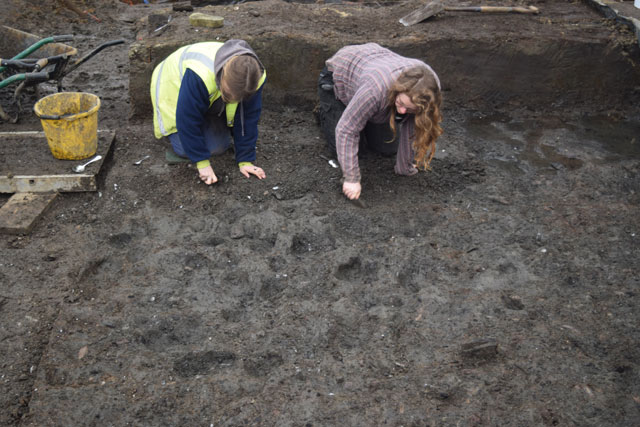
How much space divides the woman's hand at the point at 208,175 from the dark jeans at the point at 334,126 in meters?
1.02

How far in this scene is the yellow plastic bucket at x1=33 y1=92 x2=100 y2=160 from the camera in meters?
3.68

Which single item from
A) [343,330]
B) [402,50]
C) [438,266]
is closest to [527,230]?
[438,266]

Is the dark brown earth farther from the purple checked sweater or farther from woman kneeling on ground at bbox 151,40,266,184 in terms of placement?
the purple checked sweater

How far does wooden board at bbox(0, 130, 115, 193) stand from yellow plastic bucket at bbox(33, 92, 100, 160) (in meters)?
0.09

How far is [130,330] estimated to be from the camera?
9.04ft

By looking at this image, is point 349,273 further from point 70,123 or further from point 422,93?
point 70,123

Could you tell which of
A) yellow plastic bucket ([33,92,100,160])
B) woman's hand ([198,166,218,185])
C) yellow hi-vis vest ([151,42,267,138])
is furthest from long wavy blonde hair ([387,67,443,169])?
yellow plastic bucket ([33,92,100,160])

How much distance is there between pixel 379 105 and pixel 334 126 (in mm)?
908

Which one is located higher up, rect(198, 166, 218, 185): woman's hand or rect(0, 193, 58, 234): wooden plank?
rect(198, 166, 218, 185): woman's hand

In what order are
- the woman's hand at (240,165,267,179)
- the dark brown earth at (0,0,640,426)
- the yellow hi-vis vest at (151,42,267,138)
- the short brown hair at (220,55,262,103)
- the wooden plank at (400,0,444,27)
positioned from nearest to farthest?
the dark brown earth at (0,0,640,426)
the short brown hair at (220,55,262,103)
the yellow hi-vis vest at (151,42,267,138)
the woman's hand at (240,165,267,179)
the wooden plank at (400,0,444,27)

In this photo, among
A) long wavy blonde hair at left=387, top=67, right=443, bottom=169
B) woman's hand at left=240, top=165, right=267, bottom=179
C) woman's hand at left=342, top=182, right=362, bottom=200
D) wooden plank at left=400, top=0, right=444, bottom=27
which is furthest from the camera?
wooden plank at left=400, top=0, right=444, bottom=27

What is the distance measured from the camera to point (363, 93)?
3174mm

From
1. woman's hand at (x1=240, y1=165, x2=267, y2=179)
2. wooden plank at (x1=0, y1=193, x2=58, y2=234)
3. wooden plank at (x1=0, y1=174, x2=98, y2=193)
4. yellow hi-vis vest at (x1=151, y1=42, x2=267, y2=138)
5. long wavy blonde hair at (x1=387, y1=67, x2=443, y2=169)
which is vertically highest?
long wavy blonde hair at (x1=387, y1=67, x2=443, y2=169)

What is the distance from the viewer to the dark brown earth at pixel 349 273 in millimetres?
2451
